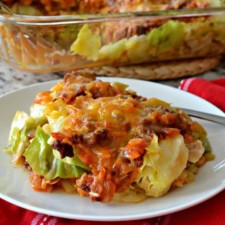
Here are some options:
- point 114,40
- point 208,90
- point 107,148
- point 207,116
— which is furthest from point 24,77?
point 107,148

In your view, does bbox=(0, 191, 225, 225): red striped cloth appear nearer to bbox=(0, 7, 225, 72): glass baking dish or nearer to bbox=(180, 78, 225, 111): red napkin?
bbox=(180, 78, 225, 111): red napkin

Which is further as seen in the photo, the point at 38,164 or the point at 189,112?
the point at 189,112

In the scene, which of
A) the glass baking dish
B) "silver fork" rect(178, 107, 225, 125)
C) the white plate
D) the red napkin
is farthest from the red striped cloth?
the glass baking dish

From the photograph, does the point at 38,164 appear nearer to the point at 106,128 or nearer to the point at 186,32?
the point at 106,128

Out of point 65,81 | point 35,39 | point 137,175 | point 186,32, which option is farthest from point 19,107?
point 186,32

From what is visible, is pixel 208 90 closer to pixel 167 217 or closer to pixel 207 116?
pixel 207 116
